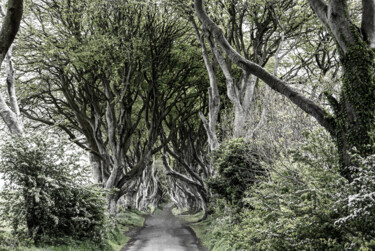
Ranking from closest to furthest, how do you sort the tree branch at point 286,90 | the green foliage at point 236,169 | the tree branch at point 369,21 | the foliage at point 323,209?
the foliage at point 323,209, the tree branch at point 369,21, the tree branch at point 286,90, the green foliage at point 236,169

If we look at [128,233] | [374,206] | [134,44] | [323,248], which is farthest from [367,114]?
[128,233]

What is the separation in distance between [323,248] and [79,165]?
842cm

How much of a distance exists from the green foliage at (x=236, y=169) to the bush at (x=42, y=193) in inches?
208

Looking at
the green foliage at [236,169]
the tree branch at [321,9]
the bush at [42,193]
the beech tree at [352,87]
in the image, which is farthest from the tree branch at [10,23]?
the green foliage at [236,169]

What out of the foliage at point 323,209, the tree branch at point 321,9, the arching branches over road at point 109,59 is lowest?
the foliage at point 323,209

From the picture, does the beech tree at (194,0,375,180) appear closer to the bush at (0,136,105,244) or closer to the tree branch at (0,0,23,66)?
the tree branch at (0,0,23,66)

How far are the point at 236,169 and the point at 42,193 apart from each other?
716cm

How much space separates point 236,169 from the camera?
12.8 m

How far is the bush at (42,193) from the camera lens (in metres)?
9.28

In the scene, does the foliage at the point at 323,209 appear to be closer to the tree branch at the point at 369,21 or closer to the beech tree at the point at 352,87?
the beech tree at the point at 352,87

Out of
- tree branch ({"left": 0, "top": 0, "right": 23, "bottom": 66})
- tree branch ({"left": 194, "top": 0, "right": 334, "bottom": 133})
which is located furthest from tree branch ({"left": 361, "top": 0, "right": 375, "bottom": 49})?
tree branch ({"left": 0, "top": 0, "right": 23, "bottom": 66})

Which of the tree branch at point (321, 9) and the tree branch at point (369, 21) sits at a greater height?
the tree branch at point (321, 9)

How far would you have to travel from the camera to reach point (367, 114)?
571 centimetres

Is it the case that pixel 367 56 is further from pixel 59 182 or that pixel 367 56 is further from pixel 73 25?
pixel 73 25
